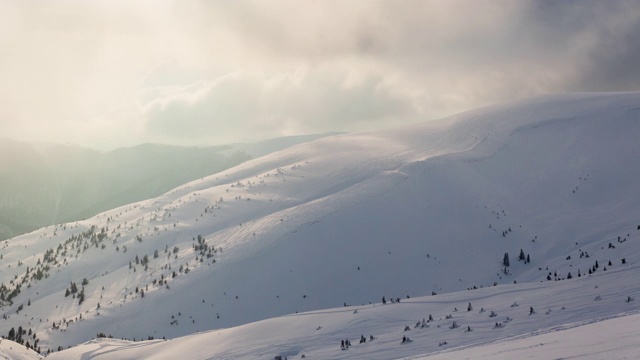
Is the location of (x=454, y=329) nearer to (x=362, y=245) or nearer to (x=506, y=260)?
(x=506, y=260)

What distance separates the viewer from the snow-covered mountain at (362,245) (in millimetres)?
24422

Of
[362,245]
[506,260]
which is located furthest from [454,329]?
[362,245]

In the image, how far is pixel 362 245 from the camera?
45812 millimetres

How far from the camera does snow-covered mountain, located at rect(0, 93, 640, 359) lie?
24.4m

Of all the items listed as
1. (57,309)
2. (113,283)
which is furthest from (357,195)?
(57,309)

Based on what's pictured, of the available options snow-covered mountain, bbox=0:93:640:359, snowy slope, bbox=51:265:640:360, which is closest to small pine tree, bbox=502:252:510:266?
snow-covered mountain, bbox=0:93:640:359

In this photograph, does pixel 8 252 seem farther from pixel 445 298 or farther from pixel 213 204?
pixel 445 298

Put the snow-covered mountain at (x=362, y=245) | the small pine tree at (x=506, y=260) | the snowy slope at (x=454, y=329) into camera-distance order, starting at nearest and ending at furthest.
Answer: the snowy slope at (x=454, y=329) → the snow-covered mountain at (x=362, y=245) → the small pine tree at (x=506, y=260)

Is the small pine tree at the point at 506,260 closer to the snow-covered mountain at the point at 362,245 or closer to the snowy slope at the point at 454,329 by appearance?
the snow-covered mountain at the point at 362,245

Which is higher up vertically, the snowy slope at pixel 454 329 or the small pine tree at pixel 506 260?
the small pine tree at pixel 506 260

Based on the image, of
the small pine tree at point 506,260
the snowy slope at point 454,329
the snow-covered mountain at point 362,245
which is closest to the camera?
the snowy slope at point 454,329

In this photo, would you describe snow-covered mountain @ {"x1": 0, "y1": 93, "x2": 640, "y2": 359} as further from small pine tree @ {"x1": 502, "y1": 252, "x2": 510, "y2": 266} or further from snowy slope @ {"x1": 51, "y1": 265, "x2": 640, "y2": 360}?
small pine tree @ {"x1": 502, "y1": 252, "x2": 510, "y2": 266}

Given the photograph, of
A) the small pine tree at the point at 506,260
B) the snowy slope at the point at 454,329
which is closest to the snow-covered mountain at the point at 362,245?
the snowy slope at the point at 454,329

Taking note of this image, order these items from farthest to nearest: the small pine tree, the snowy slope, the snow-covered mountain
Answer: the small pine tree
the snow-covered mountain
the snowy slope
